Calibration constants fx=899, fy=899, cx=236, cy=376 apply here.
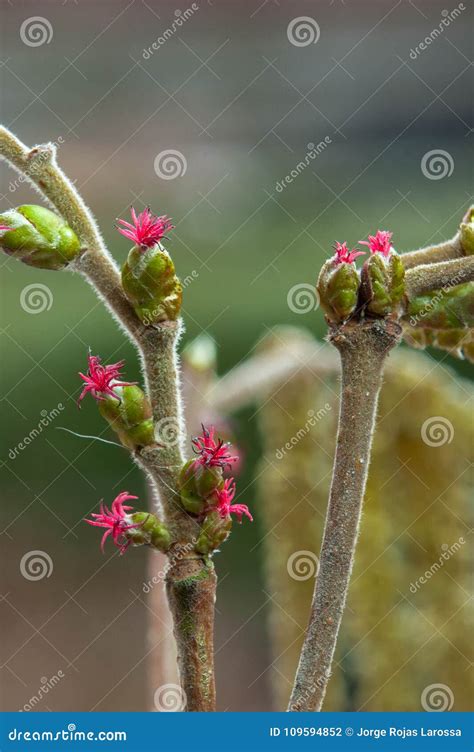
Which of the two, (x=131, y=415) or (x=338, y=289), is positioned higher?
(x=338, y=289)

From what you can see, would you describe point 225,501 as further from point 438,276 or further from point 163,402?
point 438,276

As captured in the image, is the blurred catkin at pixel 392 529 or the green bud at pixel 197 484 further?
the blurred catkin at pixel 392 529

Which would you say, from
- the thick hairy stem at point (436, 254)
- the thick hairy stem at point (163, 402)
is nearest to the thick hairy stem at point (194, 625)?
the thick hairy stem at point (163, 402)

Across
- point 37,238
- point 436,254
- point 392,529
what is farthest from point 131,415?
point 392,529

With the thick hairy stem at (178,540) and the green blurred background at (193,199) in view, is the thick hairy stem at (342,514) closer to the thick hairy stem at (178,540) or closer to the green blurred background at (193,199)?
the thick hairy stem at (178,540)

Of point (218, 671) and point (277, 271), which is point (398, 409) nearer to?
point (218, 671)

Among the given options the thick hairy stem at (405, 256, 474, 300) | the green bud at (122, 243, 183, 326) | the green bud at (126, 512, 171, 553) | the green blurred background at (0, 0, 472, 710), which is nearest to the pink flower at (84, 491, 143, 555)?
the green bud at (126, 512, 171, 553)
